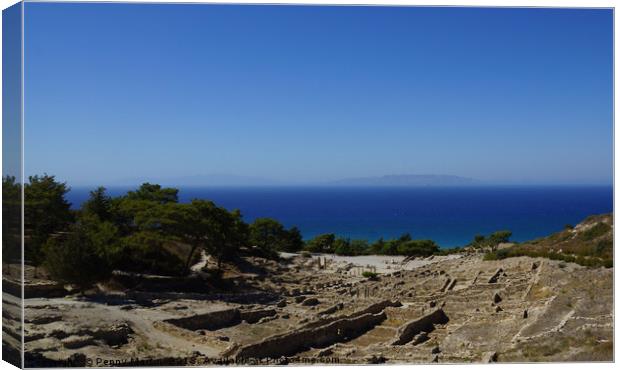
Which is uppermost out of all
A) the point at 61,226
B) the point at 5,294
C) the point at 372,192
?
the point at 372,192

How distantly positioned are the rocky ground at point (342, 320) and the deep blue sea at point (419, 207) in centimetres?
158

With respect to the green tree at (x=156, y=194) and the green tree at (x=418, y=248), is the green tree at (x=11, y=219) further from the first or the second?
the green tree at (x=418, y=248)

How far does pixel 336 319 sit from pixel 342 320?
15cm

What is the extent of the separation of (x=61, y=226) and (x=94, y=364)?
3.75 m

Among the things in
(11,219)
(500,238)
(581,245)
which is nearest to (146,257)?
(11,219)

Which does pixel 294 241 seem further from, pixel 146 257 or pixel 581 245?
pixel 581 245

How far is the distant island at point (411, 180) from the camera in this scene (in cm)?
1127

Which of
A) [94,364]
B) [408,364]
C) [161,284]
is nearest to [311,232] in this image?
[161,284]

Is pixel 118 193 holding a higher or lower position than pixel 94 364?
higher

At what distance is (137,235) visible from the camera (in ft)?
51.8

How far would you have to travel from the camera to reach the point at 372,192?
11719 mm

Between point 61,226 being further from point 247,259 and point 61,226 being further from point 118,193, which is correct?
point 247,259

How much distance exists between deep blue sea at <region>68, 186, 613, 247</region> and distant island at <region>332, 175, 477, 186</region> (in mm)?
143

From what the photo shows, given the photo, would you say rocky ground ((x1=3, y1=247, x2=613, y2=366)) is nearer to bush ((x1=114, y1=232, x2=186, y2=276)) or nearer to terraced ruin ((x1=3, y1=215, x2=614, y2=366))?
terraced ruin ((x1=3, y1=215, x2=614, y2=366))
